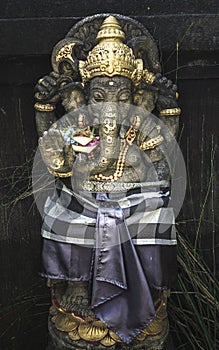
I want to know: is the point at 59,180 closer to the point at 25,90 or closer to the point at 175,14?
the point at 25,90

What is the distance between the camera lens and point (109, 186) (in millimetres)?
1948

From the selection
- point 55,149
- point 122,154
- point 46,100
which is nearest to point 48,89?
point 46,100

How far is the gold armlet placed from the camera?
77.4 inches

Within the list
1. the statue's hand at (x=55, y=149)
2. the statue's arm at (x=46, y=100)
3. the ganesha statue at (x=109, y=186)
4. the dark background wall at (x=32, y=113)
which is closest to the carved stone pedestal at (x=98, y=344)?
the ganesha statue at (x=109, y=186)

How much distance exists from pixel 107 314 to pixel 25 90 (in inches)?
38.5

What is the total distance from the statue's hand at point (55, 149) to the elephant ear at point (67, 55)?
8.5 inches

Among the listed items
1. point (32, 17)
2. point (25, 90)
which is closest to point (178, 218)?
point (25, 90)

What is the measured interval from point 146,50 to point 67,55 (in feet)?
0.91

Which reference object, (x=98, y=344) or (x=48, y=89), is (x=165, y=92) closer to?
(x=48, y=89)

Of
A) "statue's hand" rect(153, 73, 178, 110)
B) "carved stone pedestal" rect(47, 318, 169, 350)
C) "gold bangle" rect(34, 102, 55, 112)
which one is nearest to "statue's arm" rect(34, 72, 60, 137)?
"gold bangle" rect(34, 102, 55, 112)

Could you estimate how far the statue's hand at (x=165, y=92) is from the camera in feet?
6.42

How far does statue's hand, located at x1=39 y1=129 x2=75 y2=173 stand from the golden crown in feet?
0.74

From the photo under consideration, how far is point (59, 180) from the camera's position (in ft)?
6.75

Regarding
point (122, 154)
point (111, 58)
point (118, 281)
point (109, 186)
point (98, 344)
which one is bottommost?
point (98, 344)
